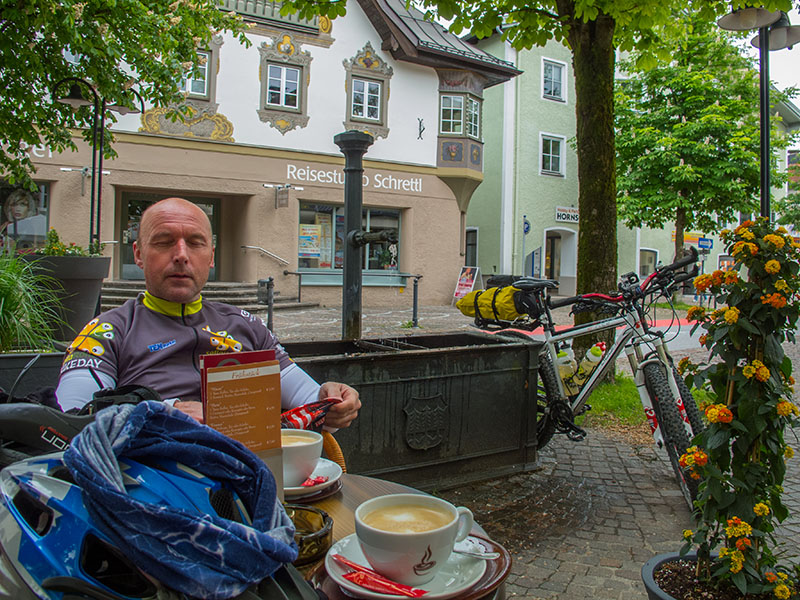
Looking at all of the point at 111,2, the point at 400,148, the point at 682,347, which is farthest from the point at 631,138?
the point at 111,2

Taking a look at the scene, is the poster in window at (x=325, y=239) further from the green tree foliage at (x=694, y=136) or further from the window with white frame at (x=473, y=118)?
the green tree foliage at (x=694, y=136)

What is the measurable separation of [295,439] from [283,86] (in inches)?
640

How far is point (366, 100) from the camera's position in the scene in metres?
17.6

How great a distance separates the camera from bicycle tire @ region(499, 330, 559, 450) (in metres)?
4.38

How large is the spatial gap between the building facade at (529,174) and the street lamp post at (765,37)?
1518cm

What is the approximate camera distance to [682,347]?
37.4 feet

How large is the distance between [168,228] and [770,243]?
2042 mm

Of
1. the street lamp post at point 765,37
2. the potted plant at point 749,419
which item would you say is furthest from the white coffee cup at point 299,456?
the street lamp post at point 765,37

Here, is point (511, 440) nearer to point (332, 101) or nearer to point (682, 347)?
point (682, 347)

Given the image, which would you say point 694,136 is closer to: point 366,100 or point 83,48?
point 366,100

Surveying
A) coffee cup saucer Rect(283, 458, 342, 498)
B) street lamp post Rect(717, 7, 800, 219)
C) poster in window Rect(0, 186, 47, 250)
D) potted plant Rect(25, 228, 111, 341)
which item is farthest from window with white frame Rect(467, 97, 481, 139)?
coffee cup saucer Rect(283, 458, 342, 498)

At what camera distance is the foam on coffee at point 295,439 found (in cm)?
156

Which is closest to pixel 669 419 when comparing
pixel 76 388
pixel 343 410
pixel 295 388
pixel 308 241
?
pixel 295 388

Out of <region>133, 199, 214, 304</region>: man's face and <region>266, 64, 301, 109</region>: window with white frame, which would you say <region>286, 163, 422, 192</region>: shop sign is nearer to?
<region>266, 64, 301, 109</region>: window with white frame
